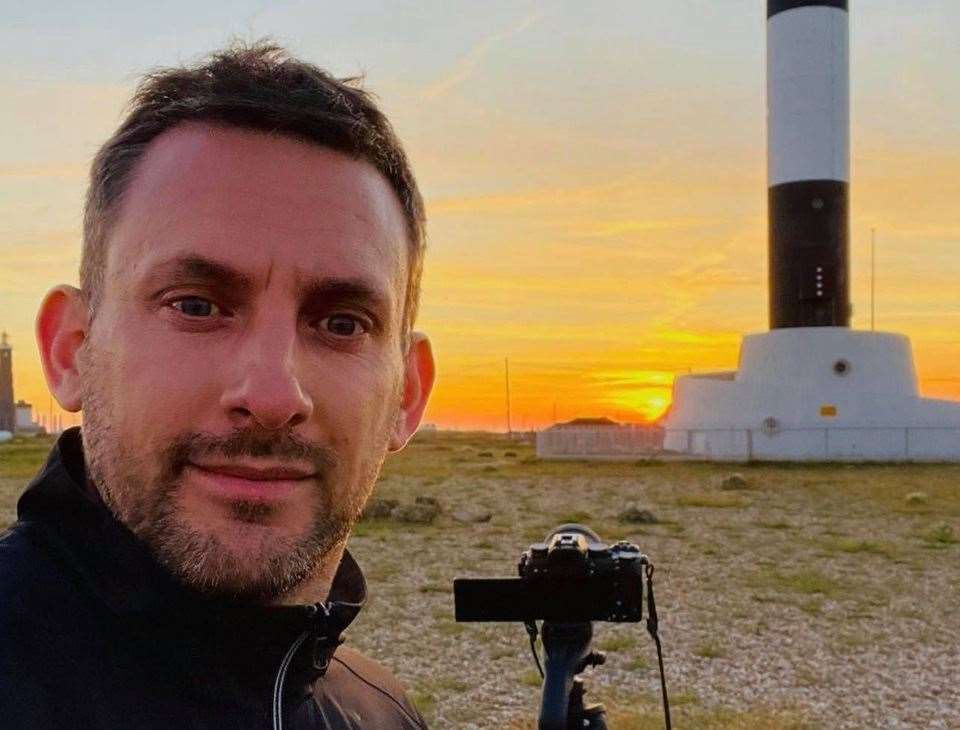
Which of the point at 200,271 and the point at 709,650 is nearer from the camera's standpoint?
the point at 200,271

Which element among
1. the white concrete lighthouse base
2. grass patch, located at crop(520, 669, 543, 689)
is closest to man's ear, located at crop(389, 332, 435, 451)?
grass patch, located at crop(520, 669, 543, 689)

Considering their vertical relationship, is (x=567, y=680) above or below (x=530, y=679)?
above

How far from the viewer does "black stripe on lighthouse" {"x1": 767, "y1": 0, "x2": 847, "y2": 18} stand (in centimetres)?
2770

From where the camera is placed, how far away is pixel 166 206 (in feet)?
5.14

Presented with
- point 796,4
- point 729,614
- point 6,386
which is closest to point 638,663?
A: point 729,614

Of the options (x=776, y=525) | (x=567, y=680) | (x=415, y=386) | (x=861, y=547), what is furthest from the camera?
(x=776, y=525)

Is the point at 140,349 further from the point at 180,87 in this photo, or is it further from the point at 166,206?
the point at 180,87

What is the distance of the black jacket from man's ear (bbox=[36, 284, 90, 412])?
96mm

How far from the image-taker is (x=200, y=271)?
1.54m

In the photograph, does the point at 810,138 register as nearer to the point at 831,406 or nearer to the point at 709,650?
the point at 831,406

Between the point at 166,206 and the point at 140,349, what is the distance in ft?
0.78

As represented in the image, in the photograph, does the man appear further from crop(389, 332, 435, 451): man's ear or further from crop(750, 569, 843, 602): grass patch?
crop(750, 569, 843, 602): grass patch

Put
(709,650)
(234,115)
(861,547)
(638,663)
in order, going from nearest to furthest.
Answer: (234,115)
(638,663)
(709,650)
(861,547)

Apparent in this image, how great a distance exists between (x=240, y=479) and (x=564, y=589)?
1051 millimetres
